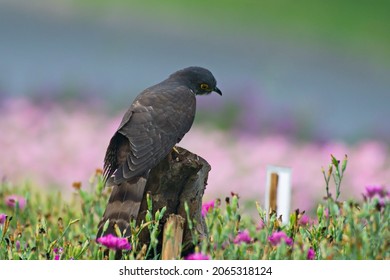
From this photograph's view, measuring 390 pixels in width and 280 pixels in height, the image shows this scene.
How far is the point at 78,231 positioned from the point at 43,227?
4.69ft

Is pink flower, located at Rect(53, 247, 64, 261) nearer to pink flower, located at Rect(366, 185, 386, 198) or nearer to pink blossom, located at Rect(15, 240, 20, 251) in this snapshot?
pink blossom, located at Rect(15, 240, 20, 251)

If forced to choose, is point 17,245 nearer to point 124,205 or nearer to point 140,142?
point 124,205

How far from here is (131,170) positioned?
458cm

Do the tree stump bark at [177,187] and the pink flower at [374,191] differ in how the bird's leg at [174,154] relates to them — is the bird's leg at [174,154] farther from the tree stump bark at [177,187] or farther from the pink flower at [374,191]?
the pink flower at [374,191]

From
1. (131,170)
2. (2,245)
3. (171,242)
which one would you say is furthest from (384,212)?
(2,245)

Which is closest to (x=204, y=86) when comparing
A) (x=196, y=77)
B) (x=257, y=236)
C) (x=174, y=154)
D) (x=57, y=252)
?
(x=196, y=77)

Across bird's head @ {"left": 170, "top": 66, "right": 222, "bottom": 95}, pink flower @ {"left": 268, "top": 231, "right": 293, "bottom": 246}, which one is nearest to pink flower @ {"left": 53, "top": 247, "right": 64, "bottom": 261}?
pink flower @ {"left": 268, "top": 231, "right": 293, "bottom": 246}

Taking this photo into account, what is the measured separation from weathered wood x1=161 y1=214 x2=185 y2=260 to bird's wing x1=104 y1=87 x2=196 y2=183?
0.36 metres

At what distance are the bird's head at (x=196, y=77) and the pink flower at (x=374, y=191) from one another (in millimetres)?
1915

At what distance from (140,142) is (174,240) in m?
0.68

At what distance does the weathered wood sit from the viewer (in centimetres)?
427

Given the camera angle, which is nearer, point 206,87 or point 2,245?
point 2,245

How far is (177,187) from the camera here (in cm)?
484
